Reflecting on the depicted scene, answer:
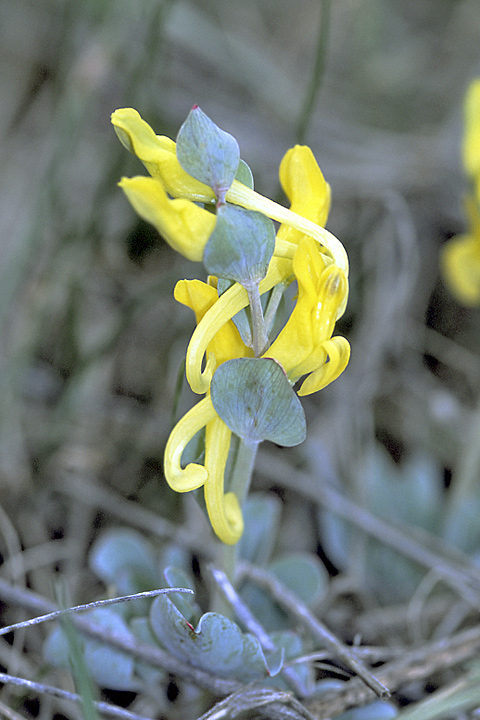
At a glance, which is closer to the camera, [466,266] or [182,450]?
[182,450]

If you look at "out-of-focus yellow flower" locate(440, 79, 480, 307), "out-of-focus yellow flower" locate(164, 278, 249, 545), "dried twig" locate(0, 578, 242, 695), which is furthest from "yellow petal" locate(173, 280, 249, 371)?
"out-of-focus yellow flower" locate(440, 79, 480, 307)

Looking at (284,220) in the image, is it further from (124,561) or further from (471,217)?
(471,217)

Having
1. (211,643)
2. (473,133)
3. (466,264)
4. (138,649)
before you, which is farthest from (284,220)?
(466,264)

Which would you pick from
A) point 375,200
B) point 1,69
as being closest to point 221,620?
point 375,200

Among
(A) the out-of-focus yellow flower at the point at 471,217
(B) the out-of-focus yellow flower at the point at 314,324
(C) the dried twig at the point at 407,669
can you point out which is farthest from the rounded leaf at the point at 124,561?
(A) the out-of-focus yellow flower at the point at 471,217

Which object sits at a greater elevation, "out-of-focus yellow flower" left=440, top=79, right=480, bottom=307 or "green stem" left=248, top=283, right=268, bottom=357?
"out-of-focus yellow flower" left=440, top=79, right=480, bottom=307

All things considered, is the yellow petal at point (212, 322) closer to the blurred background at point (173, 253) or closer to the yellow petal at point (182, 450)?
the yellow petal at point (182, 450)

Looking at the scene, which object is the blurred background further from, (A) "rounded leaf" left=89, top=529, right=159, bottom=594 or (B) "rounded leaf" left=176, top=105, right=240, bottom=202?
(B) "rounded leaf" left=176, top=105, right=240, bottom=202
